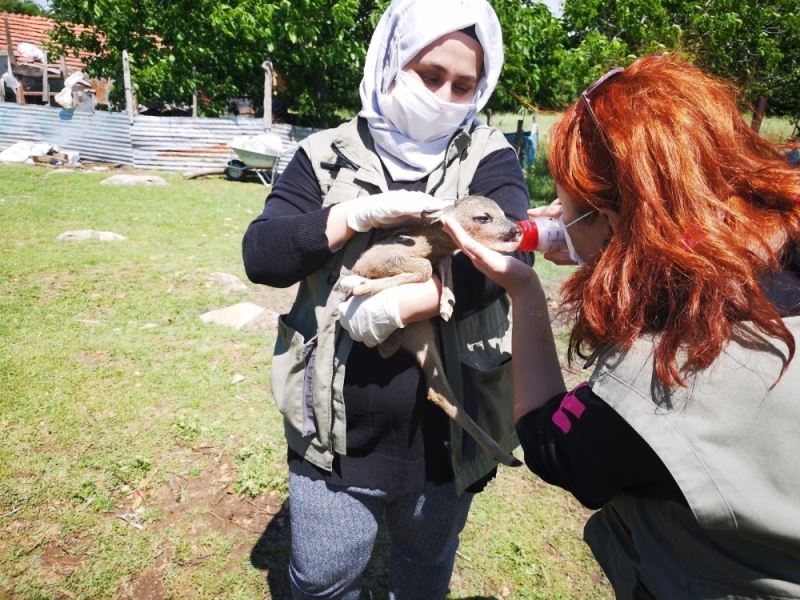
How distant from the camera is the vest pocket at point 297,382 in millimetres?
1923

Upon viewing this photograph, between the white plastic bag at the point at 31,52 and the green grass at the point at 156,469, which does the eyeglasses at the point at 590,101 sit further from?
the white plastic bag at the point at 31,52

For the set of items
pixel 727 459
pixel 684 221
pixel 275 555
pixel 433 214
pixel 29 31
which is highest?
pixel 29 31

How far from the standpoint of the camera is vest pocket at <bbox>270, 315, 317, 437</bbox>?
1923 mm

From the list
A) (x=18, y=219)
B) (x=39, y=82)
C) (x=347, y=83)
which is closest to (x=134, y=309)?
(x=18, y=219)

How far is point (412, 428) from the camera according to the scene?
1.97 metres

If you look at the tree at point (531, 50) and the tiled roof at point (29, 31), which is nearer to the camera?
the tree at point (531, 50)

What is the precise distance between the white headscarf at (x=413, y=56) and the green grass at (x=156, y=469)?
2319 mm

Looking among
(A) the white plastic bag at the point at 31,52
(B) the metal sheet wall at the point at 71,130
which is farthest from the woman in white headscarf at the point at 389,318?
(A) the white plastic bag at the point at 31,52

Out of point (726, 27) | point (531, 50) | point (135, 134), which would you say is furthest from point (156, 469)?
point (135, 134)

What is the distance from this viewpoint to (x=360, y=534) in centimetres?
196

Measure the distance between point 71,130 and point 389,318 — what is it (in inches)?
708

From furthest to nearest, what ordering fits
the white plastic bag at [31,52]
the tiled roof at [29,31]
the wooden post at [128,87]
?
1. the tiled roof at [29,31]
2. the white plastic bag at [31,52]
3. the wooden post at [128,87]

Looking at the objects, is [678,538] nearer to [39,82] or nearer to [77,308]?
[77,308]

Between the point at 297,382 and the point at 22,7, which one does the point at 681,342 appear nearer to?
the point at 297,382
